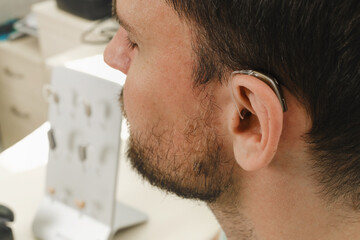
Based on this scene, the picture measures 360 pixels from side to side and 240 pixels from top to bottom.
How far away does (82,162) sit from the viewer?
82 cm

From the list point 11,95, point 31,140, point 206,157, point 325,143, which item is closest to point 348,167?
point 325,143

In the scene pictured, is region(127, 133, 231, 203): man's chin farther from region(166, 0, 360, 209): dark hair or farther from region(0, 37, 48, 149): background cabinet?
region(0, 37, 48, 149): background cabinet

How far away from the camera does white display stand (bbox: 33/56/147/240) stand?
30.6 inches

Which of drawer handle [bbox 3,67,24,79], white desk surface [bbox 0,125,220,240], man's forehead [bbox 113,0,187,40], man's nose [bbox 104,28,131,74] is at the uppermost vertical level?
drawer handle [bbox 3,67,24,79]

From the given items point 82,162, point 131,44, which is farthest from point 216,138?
point 82,162

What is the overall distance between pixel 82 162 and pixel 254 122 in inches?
14.6

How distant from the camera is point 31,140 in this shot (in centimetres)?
104

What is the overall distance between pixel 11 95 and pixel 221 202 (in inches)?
62.5

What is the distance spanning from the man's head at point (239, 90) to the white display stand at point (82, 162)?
11 centimetres

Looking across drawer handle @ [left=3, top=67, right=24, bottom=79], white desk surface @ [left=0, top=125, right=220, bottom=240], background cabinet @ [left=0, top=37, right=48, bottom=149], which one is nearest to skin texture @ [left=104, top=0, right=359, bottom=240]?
white desk surface @ [left=0, top=125, right=220, bottom=240]

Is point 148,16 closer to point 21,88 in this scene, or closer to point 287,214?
point 287,214

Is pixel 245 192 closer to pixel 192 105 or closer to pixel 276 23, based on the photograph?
pixel 192 105

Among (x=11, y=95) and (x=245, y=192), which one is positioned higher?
(x=11, y=95)

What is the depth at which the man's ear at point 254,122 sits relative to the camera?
49 cm
